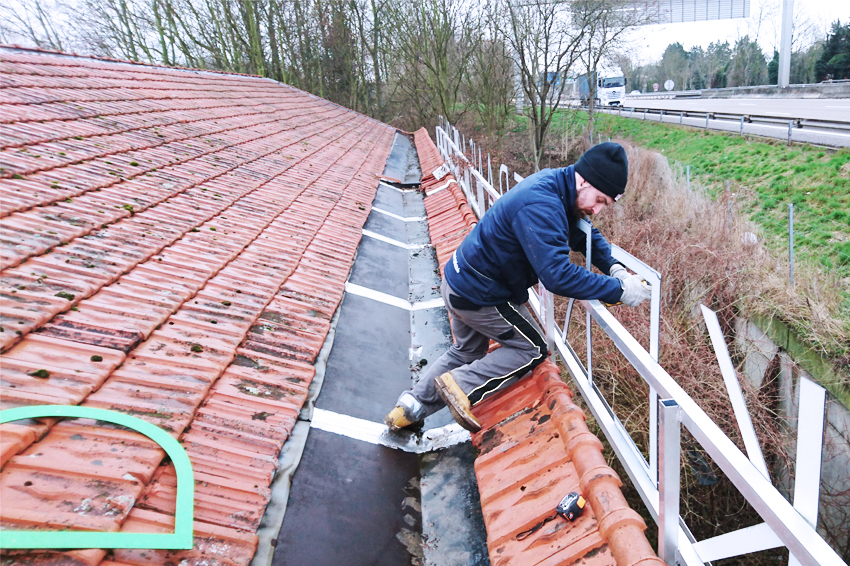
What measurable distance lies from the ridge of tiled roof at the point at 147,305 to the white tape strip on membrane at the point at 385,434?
193 mm

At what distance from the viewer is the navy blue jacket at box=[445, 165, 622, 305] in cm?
232

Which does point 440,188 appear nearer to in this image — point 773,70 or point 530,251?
point 530,251

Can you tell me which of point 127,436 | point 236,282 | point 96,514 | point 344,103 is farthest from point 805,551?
point 344,103

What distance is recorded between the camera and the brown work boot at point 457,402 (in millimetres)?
2557

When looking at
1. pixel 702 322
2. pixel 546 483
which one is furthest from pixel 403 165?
pixel 546 483

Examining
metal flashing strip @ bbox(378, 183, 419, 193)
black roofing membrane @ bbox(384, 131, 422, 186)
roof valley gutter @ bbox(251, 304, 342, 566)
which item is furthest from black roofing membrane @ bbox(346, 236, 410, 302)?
black roofing membrane @ bbox(384, 131, 422, 186)

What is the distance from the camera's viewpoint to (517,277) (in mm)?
2693

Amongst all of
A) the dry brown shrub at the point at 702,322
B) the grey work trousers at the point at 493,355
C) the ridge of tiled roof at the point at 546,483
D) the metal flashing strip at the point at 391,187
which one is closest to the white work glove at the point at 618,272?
the grey work trousers at the point at 493,355

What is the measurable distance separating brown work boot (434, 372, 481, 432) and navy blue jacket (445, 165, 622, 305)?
46 centimetres

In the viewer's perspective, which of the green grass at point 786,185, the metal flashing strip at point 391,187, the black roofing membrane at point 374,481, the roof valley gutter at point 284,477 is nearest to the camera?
the roof valley gutter at point 284,477

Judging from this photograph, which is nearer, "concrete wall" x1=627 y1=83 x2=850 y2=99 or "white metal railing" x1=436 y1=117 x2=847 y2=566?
"white metal railing" x1=436 y1=117 x2=847 y2=566

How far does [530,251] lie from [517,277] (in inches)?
12.7

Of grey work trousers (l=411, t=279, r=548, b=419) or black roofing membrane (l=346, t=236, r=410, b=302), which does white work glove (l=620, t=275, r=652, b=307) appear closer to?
grey work trousers (l=411, t=279, r=548, b=419)

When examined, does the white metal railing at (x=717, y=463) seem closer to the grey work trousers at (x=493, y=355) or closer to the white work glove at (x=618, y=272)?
the white work glove at (x=618, y=272)
